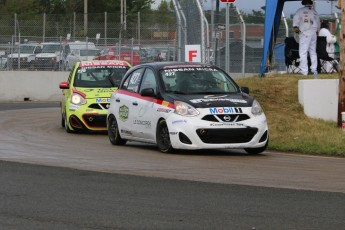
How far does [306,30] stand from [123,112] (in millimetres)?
7453

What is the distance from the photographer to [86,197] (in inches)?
418

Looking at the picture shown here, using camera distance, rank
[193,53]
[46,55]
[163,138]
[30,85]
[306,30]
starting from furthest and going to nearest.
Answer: [46,55] < [30,85] < [193,53] < [306,30] < [163,138]

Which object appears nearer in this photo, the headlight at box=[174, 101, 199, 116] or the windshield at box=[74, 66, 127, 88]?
the headlight at box=[174, 101, 199, 116]

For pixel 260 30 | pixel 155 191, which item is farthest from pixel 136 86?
pixel 260 30

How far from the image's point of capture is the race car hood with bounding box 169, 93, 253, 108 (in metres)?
15.5

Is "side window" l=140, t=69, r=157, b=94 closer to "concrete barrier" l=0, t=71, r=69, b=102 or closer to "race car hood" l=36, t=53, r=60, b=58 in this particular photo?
"concrete barrier" l=0, t=71, r=69, b=102

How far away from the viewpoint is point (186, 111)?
15.5 meters

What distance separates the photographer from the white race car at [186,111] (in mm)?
15336

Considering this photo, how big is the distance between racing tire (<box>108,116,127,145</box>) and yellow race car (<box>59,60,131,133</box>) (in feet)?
7.94

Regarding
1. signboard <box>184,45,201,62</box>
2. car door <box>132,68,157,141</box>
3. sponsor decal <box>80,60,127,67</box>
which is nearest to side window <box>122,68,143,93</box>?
car door <box>132,68,157,141</box>

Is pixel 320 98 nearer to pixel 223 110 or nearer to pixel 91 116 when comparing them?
pixel 223 110

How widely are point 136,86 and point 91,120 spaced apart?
3405 millimetres

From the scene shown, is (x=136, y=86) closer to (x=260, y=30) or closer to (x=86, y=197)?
(x=86, y=197)

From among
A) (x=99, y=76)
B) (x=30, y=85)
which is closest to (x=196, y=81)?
(x=99, y=76)
